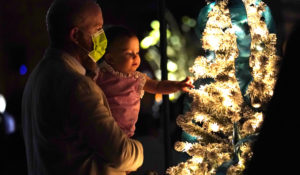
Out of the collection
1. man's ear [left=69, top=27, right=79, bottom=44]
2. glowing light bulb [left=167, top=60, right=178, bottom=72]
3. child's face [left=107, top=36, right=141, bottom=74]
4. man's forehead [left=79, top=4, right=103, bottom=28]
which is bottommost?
glowing light bulb [left=167, top=60, right=178, bottom=72]

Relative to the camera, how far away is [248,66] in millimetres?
2078

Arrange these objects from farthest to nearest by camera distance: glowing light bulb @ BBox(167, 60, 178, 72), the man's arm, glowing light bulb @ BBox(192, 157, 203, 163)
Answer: glowing light bulb @ BBox(167, 60, 178, 72), glowing light bulb @ BBox(192, 157, 203, 163), the man's arm

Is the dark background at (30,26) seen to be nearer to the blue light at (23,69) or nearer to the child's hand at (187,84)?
the blue light at (23,69)

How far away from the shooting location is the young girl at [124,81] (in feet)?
7.51

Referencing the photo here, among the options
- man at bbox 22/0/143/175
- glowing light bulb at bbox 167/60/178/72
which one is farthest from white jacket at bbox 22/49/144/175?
glowing light bulb at bbox 167/60/178/72

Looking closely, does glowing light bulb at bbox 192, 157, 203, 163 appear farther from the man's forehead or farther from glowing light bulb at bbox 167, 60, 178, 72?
glowing light bulb at bbox 167, 60, 178, 72

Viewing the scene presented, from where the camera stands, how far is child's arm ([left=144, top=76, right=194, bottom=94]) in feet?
7.32

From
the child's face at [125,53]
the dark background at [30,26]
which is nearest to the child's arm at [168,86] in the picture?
the child's face at [125,53]

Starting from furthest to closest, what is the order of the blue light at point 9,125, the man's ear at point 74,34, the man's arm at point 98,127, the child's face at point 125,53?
the blue light at point 9,125 → the child's face at point 125,53 → the man's ear at point 74,34 → the man's arm at point 98,127

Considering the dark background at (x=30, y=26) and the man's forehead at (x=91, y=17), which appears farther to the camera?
the dark background at (x=30, y=26)

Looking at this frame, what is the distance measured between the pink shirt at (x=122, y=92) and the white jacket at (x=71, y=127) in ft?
1.41

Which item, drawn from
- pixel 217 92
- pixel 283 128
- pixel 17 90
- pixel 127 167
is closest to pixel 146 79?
pixel 217 92

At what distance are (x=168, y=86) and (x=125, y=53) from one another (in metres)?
0.33

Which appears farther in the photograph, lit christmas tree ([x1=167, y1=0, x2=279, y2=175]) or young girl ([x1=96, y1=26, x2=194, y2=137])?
young girl ([x1=96, y1=26, x2=194, y2=137])
